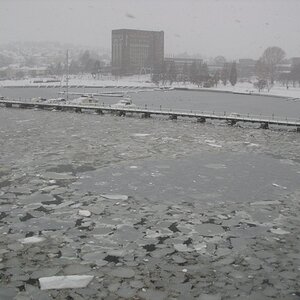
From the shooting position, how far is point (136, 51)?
164000 mm

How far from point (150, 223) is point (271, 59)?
155616 millimetres

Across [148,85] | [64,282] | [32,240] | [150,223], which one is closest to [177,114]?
[150,223]

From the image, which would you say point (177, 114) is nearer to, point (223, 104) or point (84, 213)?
point (84, 213)

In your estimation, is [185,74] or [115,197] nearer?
[115,197]

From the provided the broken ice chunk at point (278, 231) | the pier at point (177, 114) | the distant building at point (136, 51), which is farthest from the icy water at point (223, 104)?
the distant building at point (136, 51)

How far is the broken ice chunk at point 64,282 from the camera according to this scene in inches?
278

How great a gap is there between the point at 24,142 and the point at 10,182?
931cm

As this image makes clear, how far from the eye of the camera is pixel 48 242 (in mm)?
8938

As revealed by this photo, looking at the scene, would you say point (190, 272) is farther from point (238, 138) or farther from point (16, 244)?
point (238, 138)

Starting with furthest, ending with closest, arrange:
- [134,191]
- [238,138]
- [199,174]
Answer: [238,138]
[199,174]
[134,191]

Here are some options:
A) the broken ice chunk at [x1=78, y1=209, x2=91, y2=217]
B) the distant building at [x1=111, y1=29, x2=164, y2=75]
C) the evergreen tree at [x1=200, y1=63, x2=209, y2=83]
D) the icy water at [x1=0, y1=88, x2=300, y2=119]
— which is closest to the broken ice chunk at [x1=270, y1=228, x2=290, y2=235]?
the broken ice chunk at [x1=78, y1=209, x2=91, y2=217]

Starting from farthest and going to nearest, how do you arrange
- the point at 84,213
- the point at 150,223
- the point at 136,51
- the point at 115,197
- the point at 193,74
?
the point at 136,51 → the point at 193,74 → the point at 115,197 → the point at 84,213 → the point at 150,223

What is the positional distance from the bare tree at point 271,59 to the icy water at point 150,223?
130657 mm

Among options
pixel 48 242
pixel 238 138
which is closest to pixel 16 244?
pixel 48 242
